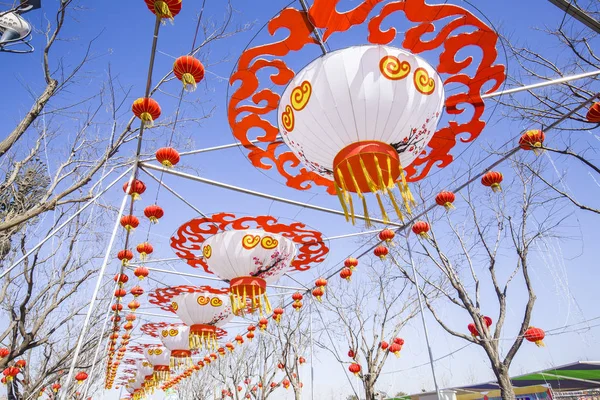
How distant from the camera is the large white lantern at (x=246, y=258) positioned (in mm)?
6301

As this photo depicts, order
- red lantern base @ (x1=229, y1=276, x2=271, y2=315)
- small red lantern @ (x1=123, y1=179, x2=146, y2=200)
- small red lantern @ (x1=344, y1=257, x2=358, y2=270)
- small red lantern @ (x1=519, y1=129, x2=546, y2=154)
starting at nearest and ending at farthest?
small red lantern @ (x1=519, y1=129, x2=546, y2=154) → small red lantern @ (x1=123, y1=179, x2=146, y2=200) → red lantern base @ (x1=229, y1=276, x2=271, y2=315) → small red lantern @ (x1=344, y1=257, x2=358, y2=270)

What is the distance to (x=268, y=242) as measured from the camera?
6.38 m

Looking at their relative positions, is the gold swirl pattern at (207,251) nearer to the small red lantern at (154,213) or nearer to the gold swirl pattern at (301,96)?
the small red lantern at (154,213)

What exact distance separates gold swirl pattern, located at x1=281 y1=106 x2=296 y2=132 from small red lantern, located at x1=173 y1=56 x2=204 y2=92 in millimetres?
846

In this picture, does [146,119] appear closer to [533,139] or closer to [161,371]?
[533,139]

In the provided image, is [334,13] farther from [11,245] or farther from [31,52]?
[11,245]

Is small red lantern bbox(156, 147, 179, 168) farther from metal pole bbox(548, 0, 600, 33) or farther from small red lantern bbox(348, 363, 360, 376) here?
small red lantern bbox(348, 363, 360, 376)

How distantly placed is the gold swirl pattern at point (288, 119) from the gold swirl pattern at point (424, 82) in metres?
1.09

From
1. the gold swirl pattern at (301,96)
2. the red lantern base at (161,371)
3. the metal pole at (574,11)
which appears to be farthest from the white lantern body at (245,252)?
the red lantern base at (161,371)

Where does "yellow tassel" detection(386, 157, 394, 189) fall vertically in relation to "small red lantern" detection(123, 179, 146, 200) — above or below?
below

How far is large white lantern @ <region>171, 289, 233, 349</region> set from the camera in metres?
8.72

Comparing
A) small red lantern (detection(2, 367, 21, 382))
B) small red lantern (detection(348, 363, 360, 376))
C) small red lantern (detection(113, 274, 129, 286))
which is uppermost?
small red lantern (detection(113, 274, 129, 286))

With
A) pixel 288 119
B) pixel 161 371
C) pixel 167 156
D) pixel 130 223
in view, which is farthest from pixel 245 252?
pixel 161 371

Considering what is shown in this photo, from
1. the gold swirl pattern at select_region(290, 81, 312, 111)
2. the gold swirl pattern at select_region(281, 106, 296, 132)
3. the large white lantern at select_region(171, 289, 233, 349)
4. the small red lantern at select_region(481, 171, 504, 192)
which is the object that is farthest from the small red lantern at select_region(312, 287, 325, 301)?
the gold swirl pattern at select_region(290, 81, 312, 111)
